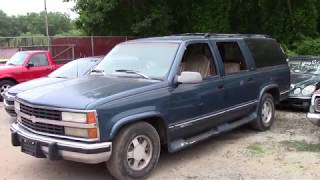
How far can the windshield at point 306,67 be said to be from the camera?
11805 millimetres

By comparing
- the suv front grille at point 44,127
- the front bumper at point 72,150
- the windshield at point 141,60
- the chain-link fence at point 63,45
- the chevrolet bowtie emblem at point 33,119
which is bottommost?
the chain-link fence at point 63,45

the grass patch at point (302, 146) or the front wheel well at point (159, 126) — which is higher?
the front wheel well at point (159, 126)

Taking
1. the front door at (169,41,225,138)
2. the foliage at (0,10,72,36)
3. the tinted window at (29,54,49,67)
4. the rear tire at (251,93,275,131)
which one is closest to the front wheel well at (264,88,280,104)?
the rear tire at (251,93,275,131)

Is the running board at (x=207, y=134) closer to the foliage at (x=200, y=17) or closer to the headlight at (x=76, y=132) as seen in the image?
the headlight at (x=76, y=132)

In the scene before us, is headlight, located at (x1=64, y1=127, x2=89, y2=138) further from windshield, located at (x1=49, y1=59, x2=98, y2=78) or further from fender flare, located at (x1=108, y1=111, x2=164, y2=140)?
windshield, located at (x1=49, y1=59, x2=98, y2=78)

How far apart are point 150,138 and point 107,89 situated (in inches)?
32.8

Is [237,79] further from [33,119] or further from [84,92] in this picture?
[33,119]

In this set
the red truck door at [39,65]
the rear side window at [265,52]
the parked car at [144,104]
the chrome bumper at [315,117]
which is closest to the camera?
the parked car at [144,104]

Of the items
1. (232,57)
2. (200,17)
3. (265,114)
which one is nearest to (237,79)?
(232,57)

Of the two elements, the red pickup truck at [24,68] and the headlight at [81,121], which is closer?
the headlight at [81,121]

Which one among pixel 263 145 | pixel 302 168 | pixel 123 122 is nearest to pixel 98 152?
pixel 123 122

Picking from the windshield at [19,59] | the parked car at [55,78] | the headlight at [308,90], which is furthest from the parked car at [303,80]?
the windshield at [19,59]

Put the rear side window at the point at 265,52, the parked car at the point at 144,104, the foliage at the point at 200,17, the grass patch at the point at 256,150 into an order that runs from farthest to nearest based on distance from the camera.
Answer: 1. the foliage at the point at 200,17
2. the rear side window at the point at 265,52
3. the grass patch at the point at 256,150
4. the parked car at the point at 144,104

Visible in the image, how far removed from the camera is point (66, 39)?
27.3 metres
